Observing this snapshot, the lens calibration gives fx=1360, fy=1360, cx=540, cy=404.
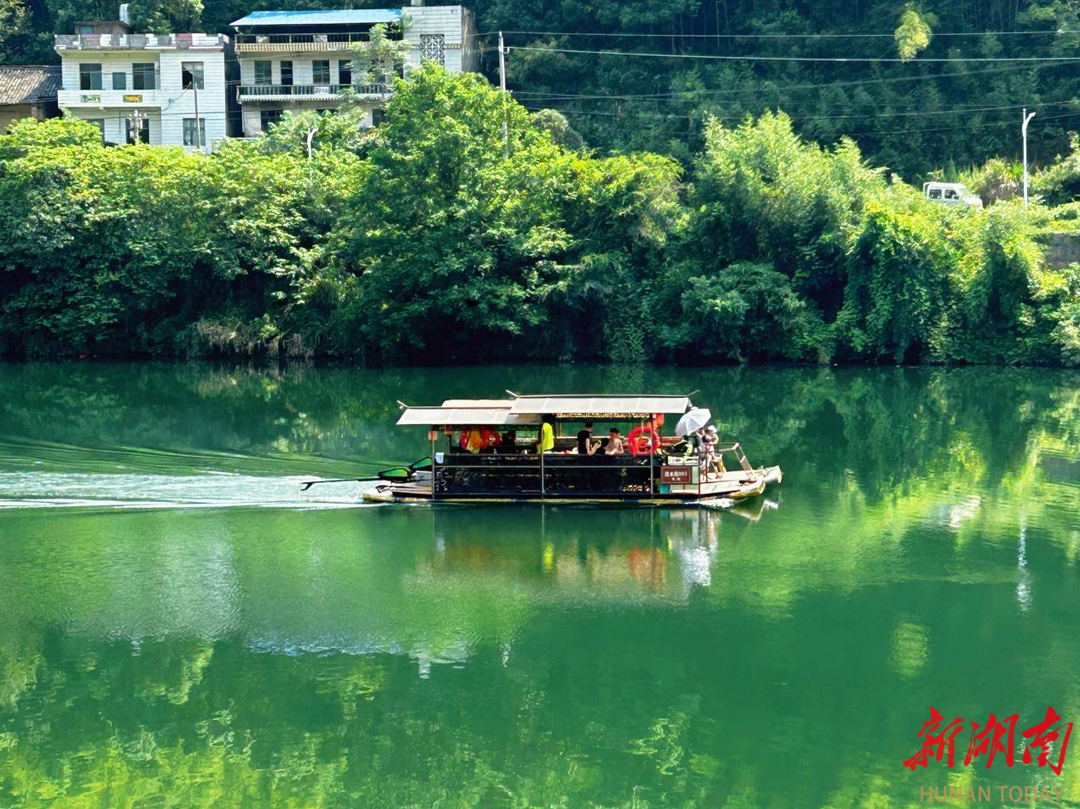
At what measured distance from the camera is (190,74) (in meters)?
56.6

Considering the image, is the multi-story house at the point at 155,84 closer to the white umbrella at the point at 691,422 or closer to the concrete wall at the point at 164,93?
the concrete wall at the point at 164,93

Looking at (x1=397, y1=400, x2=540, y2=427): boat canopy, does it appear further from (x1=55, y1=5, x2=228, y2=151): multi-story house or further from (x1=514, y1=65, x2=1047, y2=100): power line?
(x1=55, y1=5, x2=228, y2=151): multi-story house

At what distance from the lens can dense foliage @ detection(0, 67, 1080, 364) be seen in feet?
129

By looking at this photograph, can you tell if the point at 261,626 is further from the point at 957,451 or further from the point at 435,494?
the point at 957,451

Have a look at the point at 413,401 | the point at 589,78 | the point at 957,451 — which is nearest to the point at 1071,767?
the point at 957,451

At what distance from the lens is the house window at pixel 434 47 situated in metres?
55.3

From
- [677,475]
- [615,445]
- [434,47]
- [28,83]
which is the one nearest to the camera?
[677,475]

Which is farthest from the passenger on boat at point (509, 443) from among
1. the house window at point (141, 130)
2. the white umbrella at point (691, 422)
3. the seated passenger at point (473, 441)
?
the house window at point (141, 130)

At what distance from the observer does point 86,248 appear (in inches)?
1709

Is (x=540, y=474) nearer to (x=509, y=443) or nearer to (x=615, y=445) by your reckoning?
(x=509, y=443)

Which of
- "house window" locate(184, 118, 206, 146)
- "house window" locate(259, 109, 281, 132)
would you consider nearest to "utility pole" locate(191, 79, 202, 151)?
"house window" locate(184, 118, 206, 146)

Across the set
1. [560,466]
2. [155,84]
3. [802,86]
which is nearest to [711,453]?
[560,466]

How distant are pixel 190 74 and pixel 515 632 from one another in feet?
152

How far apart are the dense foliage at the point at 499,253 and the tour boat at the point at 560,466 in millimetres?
17728
